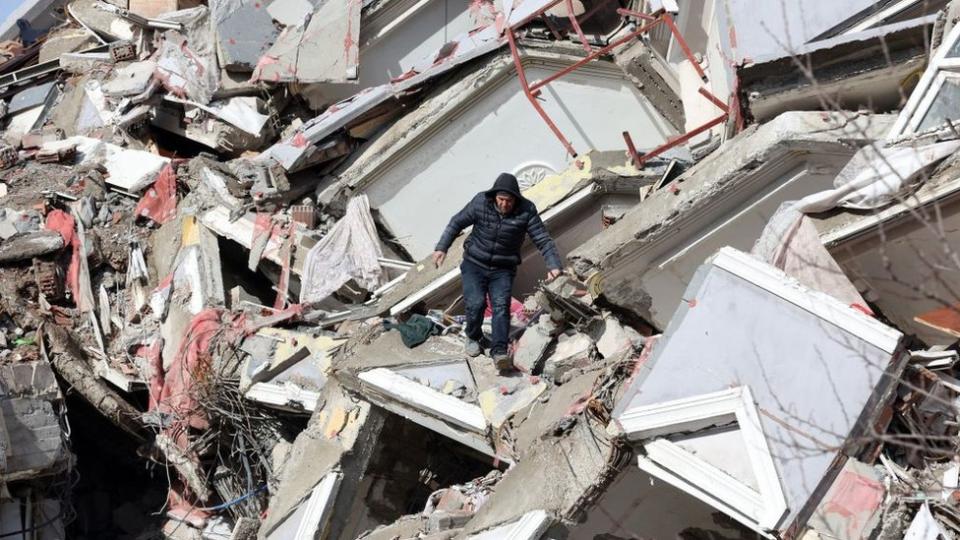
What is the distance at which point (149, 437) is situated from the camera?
12.8 meters

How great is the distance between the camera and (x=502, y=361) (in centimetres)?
898

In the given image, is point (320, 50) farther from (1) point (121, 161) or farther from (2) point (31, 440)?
(2) point (31, 440)

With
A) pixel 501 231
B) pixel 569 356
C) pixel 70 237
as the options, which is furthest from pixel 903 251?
pixel 70 237

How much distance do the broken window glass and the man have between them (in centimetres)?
266

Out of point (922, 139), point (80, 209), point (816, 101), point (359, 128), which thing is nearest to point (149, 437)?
point (80, 209)

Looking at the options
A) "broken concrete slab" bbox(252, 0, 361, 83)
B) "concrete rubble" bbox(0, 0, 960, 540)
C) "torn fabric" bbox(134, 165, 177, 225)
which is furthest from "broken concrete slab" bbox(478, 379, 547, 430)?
"torn fabric" bbox(134, 165, 177, 225)

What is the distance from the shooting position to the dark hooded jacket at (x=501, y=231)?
8.78 meters

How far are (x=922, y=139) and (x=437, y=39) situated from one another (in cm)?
698

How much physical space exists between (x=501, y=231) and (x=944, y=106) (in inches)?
122

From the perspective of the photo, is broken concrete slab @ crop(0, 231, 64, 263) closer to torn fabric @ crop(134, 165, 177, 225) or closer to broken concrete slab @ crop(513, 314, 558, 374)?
torn fabric @ crop(134, 165, 177, 225)

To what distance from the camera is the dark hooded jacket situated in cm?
878

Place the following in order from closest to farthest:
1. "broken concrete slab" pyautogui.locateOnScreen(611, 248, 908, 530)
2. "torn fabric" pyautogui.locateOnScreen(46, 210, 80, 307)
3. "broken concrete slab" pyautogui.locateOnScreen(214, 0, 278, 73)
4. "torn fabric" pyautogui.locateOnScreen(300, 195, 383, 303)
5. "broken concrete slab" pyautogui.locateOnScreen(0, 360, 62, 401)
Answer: "broken concrete slab" pyautogui.locateOnScreen(611, 248, 908, 530) < "torn fabric" pyautogui.locateOnScreen(300, 195, 383, 303) < "broken concrete slab" pyautogui.locateOnScreen(0, 360, 62, 401) < "torn fabric" pyautogui.locateOnScreen(46, 210, 80, 307) < "broken concrete slab" pyautogui.locateOnScreen(214, 0, 278, 73)

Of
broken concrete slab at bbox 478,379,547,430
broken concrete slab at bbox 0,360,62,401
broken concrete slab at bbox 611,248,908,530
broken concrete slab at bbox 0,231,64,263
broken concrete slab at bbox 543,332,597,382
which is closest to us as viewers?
broken concrete slab at bbox 611,248,908,530

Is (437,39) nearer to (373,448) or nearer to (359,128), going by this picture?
(359,128)
